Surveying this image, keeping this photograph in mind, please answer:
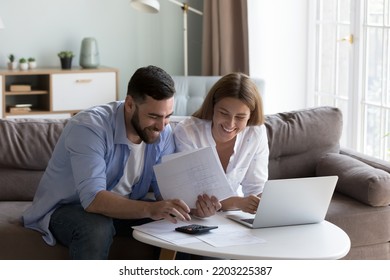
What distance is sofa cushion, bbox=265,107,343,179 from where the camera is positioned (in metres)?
3.79

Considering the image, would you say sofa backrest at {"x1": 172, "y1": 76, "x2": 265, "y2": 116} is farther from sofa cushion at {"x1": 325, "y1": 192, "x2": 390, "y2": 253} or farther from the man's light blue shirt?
the man's light blue shirt

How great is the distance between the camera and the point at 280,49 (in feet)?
18.4

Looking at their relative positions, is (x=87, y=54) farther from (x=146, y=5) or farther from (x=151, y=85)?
(x=151, y=85)

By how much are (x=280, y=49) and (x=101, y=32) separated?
154 cm

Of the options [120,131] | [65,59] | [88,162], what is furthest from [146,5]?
[88,162]

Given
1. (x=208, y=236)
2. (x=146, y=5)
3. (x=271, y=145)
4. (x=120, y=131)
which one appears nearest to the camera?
(x=208, y=236)

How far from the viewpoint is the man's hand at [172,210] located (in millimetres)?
2527

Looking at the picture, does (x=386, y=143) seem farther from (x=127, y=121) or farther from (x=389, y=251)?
(x=127, y=121)

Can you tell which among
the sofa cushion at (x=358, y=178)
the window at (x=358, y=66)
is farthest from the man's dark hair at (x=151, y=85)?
the window at (x=358, y=66)

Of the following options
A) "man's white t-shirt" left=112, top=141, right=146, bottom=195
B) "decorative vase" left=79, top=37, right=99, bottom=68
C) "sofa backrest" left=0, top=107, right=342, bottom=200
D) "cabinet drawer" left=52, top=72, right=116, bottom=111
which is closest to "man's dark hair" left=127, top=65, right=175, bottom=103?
"man's white t-shirt" left=112, top=141, right=146, bottom=195

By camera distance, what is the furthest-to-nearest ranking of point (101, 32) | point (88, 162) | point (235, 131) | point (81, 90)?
1. point (101, 32)
2. point (81, 90)
3. point (235, 131)
4. point (88, 162)

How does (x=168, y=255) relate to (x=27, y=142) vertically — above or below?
below

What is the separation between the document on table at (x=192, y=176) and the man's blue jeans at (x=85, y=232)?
0.25 m

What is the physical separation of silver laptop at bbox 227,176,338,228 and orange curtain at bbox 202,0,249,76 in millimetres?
3232
